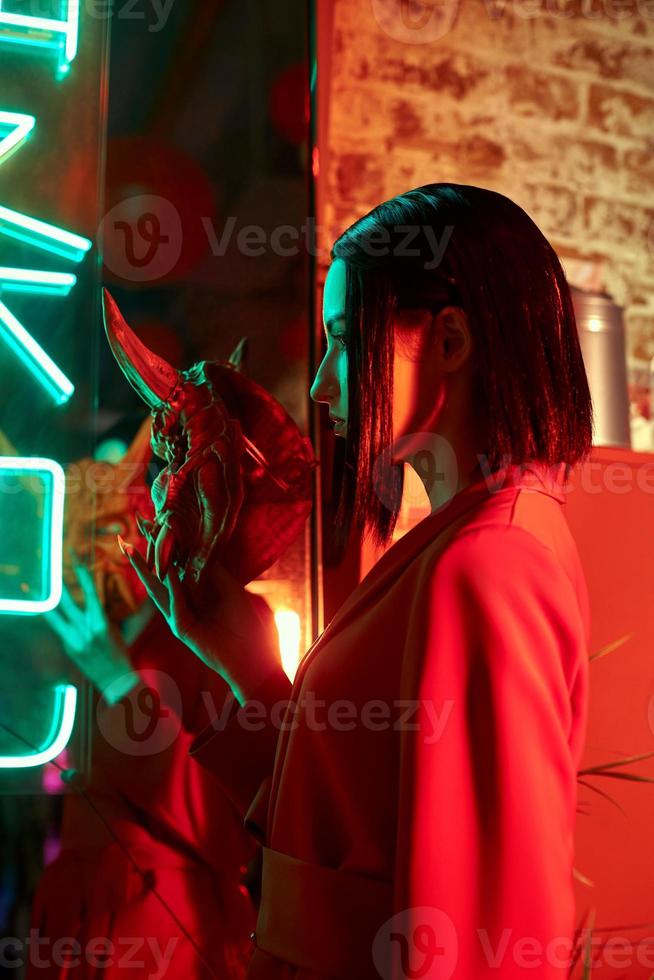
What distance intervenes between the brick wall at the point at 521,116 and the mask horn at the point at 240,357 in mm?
1086

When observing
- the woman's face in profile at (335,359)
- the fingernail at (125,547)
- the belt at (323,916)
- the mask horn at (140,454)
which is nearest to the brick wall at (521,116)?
the mask horn at (140,454)

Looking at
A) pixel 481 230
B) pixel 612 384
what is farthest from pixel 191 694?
pixel 612 384

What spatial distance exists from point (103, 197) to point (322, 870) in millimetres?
1209

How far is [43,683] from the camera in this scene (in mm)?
1474

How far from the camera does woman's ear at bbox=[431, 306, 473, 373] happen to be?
0.99 metres

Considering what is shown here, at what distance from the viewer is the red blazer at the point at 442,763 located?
76 cm

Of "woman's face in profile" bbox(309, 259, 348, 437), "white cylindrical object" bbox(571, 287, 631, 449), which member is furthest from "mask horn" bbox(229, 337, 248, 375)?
"white cylindrical object" bbox(571, 287, 631, 449)

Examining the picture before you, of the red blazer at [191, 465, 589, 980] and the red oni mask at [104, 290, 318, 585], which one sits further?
the red oni mask at [104, 290, 318, 585]

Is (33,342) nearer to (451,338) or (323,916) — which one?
(451,338)

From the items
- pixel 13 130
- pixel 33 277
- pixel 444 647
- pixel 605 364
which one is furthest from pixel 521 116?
pixel 444 647

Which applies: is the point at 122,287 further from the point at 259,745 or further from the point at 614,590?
the point at 614,590

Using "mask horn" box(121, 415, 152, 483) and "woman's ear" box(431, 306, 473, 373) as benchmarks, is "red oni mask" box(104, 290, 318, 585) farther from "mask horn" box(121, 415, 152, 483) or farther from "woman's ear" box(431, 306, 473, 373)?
"woman's ear" box(431, 306, 473, 373)

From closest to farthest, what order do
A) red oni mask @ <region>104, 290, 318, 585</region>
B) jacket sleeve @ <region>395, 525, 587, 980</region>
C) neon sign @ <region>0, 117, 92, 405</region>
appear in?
jacket sleeve @ <region>395, 525, 587, 980</region> < red oni mask @ <region>104, 290, 318, 585</region> < neon sign @ <region>0, 117, 92, 405</region>

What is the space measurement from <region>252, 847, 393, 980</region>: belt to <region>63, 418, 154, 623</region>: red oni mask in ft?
2.01
